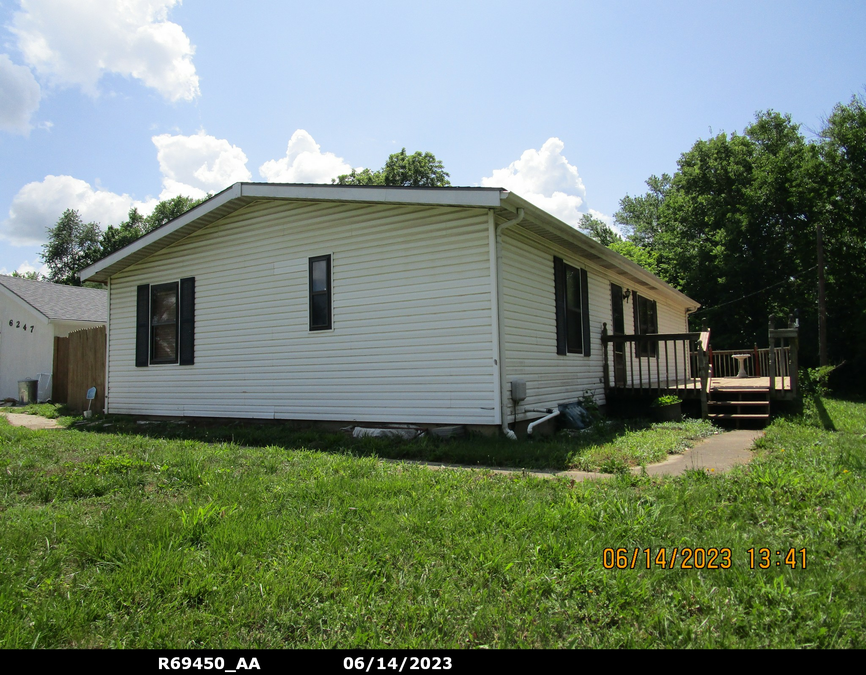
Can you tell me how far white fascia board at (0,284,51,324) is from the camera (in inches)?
671

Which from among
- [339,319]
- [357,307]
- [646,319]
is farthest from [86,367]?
[646,319]

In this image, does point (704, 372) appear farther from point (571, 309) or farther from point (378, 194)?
point (378, 194)

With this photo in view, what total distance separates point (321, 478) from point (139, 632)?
101 inches

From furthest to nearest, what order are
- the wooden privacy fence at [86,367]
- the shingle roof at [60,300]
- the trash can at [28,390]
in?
the shingle roof at [60,300] < the trash can at [28,390] < the wooden privacy fence at [86,367]

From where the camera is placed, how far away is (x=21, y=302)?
1781 centimetres

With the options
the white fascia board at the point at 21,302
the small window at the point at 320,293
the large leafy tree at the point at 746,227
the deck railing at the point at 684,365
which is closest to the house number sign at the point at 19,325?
the white fascia board at the point at 21,302

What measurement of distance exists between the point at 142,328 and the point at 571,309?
8.52 meters

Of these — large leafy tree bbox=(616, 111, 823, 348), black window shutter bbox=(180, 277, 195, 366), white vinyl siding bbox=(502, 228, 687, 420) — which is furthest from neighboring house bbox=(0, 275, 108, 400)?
large leafy tree bbox=(616, 111, 823, 348)

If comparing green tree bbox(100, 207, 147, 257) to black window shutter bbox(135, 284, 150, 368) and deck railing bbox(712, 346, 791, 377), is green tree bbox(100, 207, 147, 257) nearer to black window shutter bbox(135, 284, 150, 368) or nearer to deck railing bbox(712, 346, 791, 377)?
black window shutter bbox(135, 284, 150, 368)

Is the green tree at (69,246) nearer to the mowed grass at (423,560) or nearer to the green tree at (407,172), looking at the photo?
the green tree at (407,172)

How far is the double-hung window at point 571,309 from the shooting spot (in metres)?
9.96

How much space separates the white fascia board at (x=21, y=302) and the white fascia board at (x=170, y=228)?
6291 mm

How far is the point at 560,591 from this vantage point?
2941mm
